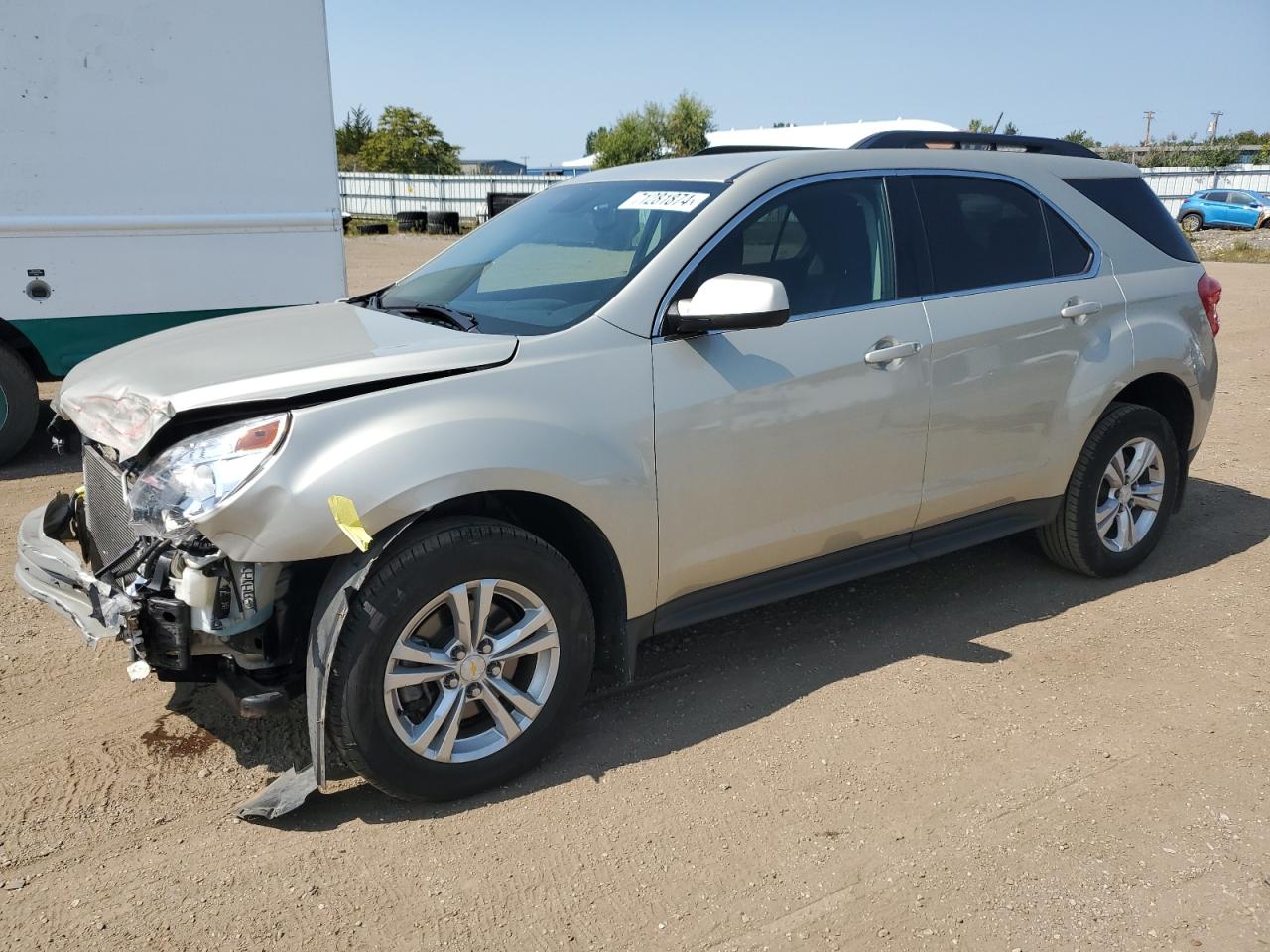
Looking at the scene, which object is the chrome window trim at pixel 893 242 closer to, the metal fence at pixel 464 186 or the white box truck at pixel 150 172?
the white box truck at pixel 150 172

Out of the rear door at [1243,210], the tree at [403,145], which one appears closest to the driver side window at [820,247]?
the rear door at [1243,210]

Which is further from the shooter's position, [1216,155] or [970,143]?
[1216,155]

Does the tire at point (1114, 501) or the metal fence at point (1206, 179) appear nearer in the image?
the tire at point (1114, 501)

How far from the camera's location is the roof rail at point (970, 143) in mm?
4512

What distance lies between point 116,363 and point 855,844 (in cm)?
282

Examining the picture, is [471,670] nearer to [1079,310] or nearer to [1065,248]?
[1079,310]

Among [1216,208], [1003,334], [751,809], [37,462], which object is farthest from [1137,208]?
[1216,208]

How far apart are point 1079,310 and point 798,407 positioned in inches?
64.4

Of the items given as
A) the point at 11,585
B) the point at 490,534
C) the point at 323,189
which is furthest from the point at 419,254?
the point at 490,534

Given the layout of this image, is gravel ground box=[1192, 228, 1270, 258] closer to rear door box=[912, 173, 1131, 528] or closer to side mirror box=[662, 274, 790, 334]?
Result: rear door box=[912, 173, 1131, 528]

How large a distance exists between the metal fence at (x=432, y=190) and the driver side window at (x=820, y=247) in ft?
127

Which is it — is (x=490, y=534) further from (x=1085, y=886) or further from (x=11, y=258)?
(x=11, y=258)

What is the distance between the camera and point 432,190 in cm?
4184

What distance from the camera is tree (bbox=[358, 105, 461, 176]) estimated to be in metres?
59.1
